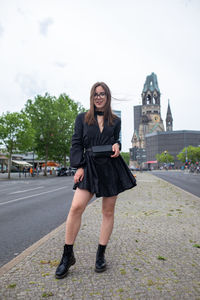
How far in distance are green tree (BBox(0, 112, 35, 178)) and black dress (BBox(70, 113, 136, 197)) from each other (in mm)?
30922

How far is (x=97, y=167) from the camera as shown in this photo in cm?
290

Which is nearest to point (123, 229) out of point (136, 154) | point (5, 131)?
point (5, 131)

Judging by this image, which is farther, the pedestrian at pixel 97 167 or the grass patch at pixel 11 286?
the pedestrian at pixel 97 167

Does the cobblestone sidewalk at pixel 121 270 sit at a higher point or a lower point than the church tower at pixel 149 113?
lower

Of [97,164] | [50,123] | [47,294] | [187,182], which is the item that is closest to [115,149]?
[97,164]

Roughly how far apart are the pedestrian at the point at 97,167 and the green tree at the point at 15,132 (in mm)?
30882

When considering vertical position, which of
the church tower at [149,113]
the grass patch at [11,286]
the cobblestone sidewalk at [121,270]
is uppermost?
the church tower at [149,113]

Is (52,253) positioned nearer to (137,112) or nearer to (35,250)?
(35,250)

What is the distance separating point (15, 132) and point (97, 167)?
31839mm

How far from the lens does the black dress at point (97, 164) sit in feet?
9.36

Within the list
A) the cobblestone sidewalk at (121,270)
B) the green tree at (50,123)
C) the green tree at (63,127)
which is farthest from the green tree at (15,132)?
the cobblestone sidewalk at (121,270)

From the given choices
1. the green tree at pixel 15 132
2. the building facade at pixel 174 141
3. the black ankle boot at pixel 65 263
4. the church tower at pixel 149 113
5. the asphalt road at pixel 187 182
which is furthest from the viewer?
the church tower at pixel 149 113

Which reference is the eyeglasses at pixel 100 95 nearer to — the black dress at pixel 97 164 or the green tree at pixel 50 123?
the black dress at pixel 97 164

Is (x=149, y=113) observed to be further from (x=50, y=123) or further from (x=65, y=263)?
(x=65, y=263)
